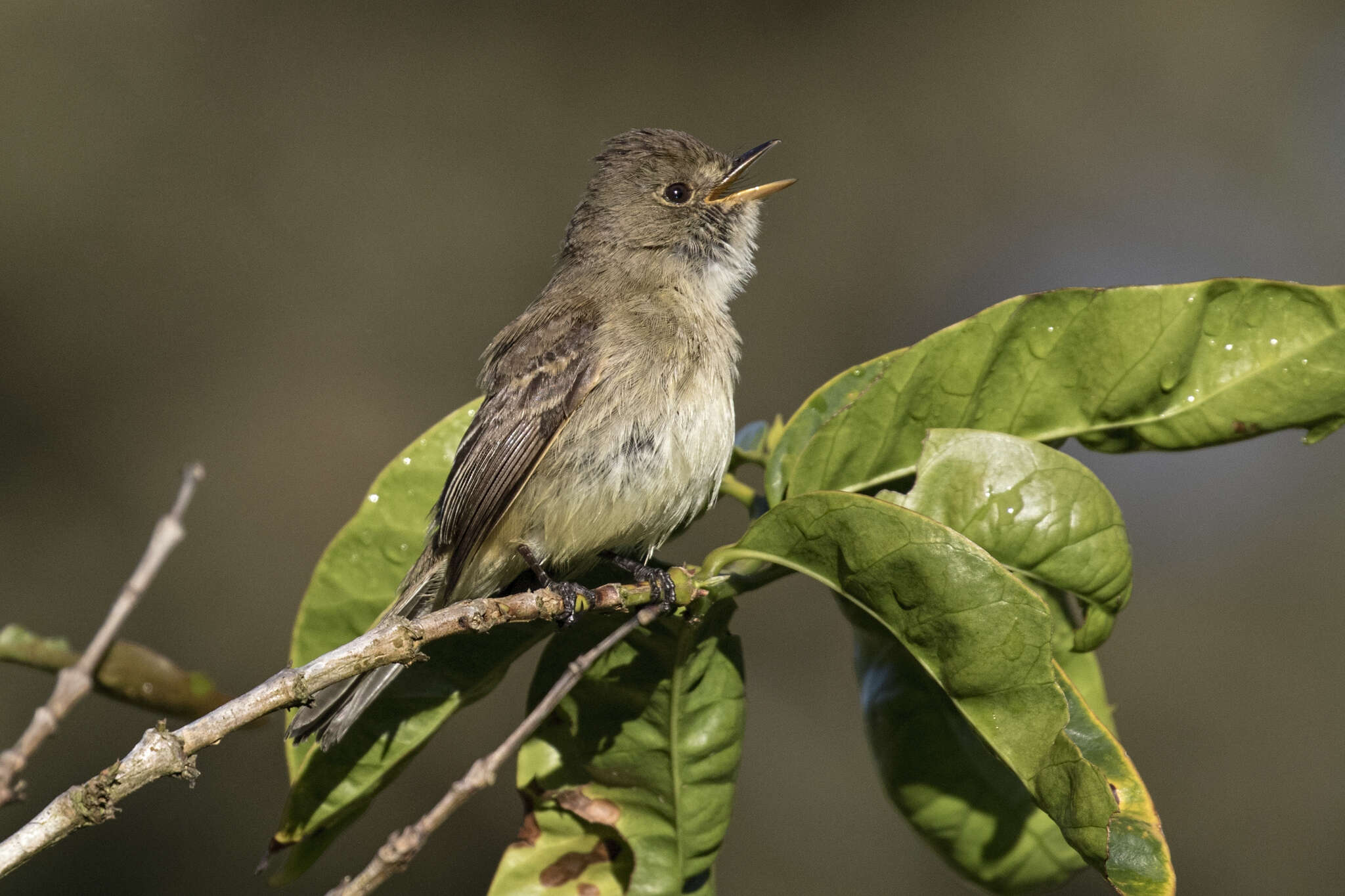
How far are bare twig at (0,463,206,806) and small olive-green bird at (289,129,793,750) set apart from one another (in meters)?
0.71

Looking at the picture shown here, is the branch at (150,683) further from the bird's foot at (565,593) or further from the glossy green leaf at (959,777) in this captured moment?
the glossy green leaf at (959,777)

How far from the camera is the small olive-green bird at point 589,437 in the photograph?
3020mm

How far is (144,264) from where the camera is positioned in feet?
23.9

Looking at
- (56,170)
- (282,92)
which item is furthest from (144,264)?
(282,92)

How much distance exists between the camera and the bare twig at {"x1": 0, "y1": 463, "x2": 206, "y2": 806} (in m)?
1.73

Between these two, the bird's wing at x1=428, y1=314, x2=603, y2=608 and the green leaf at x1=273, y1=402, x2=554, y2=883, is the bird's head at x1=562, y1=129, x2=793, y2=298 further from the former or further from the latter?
the green leaf at x1=273, y1=402, x2=554, y2=883

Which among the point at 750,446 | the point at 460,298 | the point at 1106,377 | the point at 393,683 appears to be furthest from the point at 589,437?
the point at 460,298

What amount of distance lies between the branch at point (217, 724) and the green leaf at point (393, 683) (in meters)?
0.43

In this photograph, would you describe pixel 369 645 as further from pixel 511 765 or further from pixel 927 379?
pixel 511 765

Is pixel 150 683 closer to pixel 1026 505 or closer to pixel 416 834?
pixel 416 834

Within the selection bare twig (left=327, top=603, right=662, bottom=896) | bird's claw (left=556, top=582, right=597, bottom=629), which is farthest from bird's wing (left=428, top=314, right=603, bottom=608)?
bare twig (left=327, top=603, right=662, bottom=896)

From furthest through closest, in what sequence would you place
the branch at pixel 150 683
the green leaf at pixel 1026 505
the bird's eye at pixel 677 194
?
the bird's eye at pixel 677 194
the branch at pixel 150 683
the green leaf at pixel 1026 505

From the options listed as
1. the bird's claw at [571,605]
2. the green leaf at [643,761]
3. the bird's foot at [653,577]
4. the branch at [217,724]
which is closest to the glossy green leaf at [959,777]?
the green leaf at [643,761]

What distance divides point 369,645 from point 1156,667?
494 centimetres
